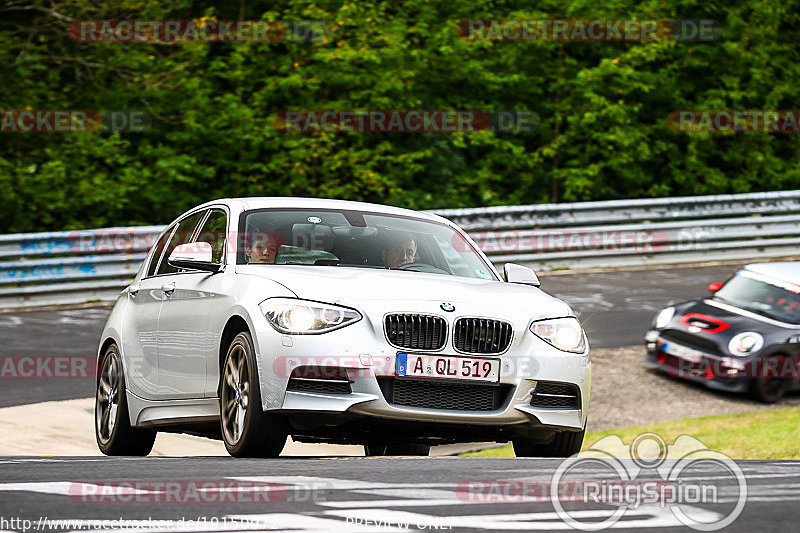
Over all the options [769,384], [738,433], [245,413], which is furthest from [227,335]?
[769,384]

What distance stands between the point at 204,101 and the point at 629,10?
27.7 ft

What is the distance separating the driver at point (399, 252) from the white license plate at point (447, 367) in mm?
1187

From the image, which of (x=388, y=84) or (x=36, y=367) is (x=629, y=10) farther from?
(x=36, y=367)

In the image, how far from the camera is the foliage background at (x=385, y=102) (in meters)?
22.2

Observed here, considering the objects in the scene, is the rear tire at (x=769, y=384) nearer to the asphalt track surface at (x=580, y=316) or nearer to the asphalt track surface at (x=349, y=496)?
the asphalt track surface at (x=580, y=316)

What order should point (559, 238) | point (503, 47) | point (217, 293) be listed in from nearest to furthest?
1. point (217, 293)
2. point (559, 238)
3. point (503, 47)

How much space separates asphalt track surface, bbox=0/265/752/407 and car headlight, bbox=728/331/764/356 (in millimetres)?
2057

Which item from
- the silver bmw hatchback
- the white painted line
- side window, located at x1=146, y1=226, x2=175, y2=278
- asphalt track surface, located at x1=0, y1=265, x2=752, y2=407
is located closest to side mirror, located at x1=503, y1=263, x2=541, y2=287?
the silver bmw hatchback

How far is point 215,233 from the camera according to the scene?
881cm

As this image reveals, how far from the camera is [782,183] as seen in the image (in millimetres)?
27016

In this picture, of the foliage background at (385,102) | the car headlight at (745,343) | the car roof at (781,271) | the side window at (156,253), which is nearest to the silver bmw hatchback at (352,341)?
the side window at (156,253)

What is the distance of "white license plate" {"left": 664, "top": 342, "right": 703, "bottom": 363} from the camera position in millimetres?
15312

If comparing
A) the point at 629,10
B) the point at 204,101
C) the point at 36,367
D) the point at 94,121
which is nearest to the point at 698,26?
the point at 629,10

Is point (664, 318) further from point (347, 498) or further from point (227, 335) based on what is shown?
point (347, 498)
